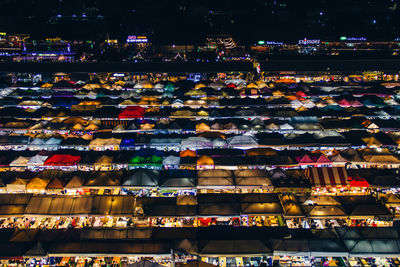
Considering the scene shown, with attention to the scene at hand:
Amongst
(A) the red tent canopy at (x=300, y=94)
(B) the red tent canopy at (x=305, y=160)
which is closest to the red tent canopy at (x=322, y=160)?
(B) the red tent canopy at (x=305, y=160)

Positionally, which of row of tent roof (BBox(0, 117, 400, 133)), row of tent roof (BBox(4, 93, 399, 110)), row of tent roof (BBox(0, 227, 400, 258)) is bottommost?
row of tent roof (BBox(0, 227, 400, 258))

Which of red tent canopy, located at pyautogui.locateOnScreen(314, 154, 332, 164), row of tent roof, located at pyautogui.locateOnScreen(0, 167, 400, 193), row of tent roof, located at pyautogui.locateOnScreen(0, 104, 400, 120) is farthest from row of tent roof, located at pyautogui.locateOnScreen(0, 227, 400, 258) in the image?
row of tent roof, located at pyautogui.locateOnScreen(0, 104, 400, 120)

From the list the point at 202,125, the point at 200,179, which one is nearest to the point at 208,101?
the point at 202,125

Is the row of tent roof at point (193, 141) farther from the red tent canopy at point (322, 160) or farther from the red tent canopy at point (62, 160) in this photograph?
the red tent canopy at point (322, 160)

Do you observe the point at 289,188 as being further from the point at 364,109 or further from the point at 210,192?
the point at 364,109

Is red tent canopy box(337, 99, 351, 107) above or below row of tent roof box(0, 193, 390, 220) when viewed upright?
above

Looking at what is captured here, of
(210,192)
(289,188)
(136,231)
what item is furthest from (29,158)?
(289,188)

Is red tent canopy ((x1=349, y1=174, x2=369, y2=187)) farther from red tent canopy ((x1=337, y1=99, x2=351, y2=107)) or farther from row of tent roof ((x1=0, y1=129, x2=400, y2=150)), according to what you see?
red tent canopy ((x1=337, y1=99, x2=351, y2=107))
